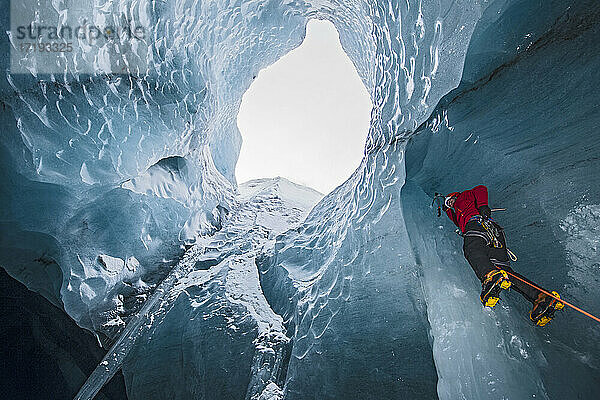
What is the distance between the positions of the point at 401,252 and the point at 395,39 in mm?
2395

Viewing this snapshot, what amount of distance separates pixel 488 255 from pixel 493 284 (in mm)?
245

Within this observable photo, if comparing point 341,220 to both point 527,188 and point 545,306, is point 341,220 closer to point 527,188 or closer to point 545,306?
point 527,188

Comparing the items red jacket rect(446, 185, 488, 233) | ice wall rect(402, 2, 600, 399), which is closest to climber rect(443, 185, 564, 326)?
red jacket rect(446, 185, 488, 233)

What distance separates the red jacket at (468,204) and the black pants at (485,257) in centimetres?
9

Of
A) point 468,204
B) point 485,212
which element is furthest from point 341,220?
point 485,212

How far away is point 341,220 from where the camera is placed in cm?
518

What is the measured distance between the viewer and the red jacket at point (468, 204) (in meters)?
2.92

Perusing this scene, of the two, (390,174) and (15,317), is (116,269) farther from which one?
(390,174)

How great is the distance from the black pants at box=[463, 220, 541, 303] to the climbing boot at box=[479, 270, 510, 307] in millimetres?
73

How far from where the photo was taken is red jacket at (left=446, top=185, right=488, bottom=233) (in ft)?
9.57

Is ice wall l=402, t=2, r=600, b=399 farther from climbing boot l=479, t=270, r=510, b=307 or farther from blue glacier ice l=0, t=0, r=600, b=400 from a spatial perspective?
climbing boot l=479, t=270, r=510, b=307

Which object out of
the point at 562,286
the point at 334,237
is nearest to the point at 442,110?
the point at 562,286

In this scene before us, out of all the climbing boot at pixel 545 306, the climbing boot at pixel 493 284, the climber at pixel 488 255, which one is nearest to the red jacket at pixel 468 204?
the climber at pixel 488 255

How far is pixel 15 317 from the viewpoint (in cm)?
449
